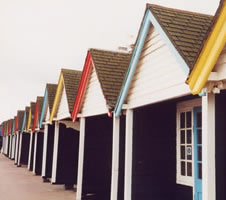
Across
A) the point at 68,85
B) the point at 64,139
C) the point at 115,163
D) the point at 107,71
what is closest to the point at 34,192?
the point at 64,139

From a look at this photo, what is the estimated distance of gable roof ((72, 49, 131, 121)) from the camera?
8.41 meters

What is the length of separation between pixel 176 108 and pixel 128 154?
158 centimetres

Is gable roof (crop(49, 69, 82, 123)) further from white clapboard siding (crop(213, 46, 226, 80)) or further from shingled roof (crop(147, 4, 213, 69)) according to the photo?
white clapboard siding (crop(213, 46, 226, 80))

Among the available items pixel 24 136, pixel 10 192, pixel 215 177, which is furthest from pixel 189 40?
A: pixel 24 136

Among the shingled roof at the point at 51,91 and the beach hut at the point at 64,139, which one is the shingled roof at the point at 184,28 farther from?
the shingled roof at the point at 51,91

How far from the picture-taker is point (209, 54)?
13.8ft

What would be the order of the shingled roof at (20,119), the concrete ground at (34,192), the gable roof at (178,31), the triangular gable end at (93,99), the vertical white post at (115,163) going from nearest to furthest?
the gable roof at (178,31) → the vertical white post at (115,163) → the triangular gable end at (93,99) → the concrete ground at (34,192) → the shingled roof at (20,119)

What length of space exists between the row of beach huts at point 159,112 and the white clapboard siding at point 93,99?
3 cm

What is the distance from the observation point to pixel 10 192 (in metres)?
12.0

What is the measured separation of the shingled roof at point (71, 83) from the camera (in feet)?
38.9

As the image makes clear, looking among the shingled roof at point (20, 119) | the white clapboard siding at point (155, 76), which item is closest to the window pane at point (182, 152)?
the white clapboard siding at point (155, 76)

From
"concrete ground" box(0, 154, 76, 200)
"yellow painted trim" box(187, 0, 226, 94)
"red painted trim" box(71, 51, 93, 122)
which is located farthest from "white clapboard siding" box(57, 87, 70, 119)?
"yellow painted trim" box(187, 0, 226, 94)

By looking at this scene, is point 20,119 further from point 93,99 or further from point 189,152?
point 189,152

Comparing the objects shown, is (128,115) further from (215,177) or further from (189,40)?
(215,177)
